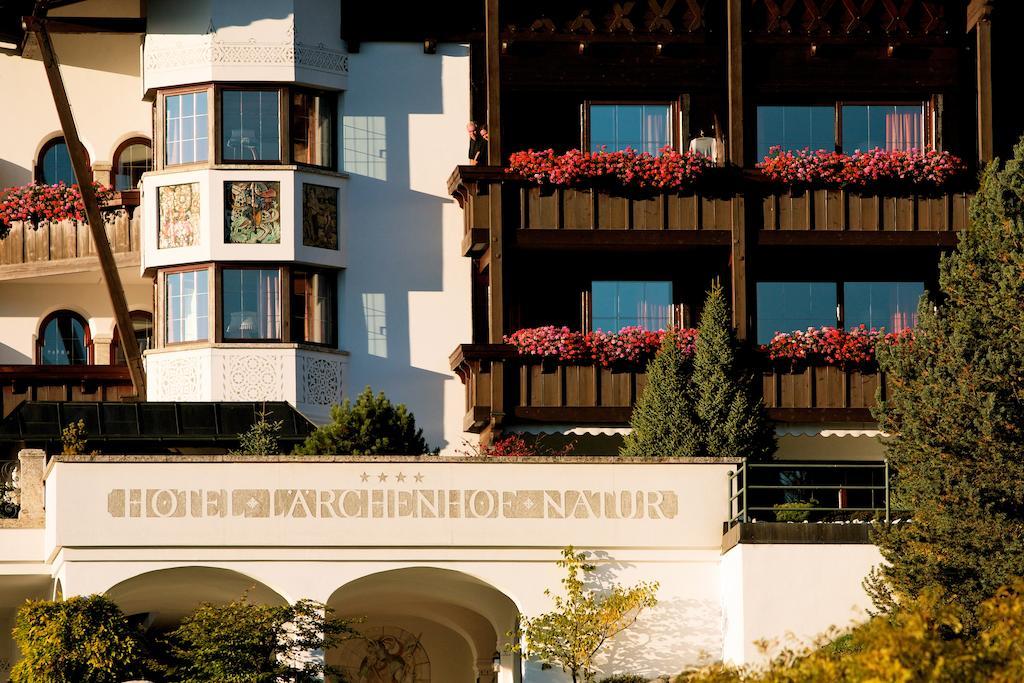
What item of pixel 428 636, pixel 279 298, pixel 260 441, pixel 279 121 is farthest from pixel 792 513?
pixel 279 121

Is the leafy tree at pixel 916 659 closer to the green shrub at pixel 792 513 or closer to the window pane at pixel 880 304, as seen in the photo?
the green shrub at pixel 792 513

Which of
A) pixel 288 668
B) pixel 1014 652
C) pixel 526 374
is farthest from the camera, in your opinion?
pixel 526 374

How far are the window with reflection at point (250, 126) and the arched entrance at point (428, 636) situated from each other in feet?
26.9

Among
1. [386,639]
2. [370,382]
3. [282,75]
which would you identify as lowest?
[386,639]

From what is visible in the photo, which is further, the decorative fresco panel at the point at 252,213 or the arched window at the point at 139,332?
the arched window at the point at 139,332

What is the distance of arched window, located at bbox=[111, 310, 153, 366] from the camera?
4312 centimetres

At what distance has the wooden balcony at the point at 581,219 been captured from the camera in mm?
39469

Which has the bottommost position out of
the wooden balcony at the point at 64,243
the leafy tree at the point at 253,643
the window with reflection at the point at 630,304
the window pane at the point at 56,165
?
the leafy tree at the point at 253,643

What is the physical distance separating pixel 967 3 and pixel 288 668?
57.0 feet

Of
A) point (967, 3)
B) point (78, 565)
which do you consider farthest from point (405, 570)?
point (967, 3)

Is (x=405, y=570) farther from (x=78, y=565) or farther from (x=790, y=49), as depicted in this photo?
(x=790, y=49)

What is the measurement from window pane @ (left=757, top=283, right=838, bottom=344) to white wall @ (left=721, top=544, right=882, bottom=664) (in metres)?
9.09

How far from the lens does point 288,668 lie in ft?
105

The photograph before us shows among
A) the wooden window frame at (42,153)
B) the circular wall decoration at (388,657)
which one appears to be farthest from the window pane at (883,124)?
the wooden window frame at (42,153)
